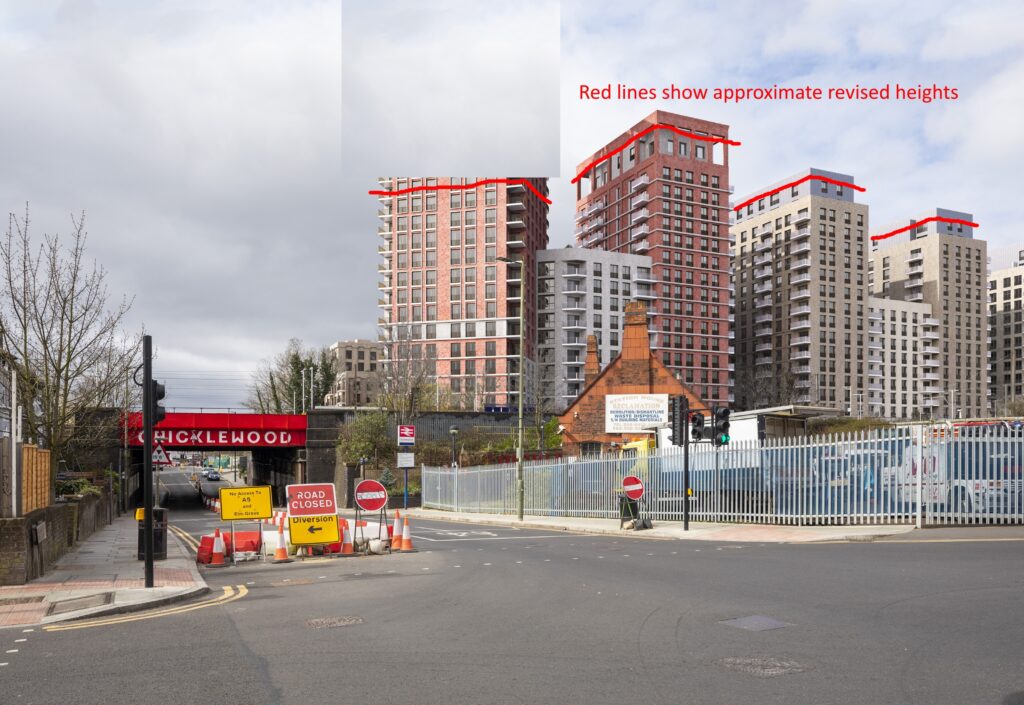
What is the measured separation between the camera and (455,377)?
362 feet

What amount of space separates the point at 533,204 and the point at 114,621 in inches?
4239

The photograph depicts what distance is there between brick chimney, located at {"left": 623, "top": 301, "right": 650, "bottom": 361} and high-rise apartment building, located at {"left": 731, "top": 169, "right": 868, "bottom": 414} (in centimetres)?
7504

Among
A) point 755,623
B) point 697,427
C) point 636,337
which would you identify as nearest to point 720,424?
point 697,427

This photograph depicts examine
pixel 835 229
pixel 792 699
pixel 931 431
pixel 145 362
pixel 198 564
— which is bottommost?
pixel 198 564

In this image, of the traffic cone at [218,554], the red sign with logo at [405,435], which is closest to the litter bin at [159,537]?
the traffic cone at [218,554]

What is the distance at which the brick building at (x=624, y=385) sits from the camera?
171 ft

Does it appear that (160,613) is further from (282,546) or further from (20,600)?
(282,546)

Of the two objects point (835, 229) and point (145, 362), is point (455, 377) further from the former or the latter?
point (145, 362)

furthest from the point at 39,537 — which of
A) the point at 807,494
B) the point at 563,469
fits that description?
the point at 563,469

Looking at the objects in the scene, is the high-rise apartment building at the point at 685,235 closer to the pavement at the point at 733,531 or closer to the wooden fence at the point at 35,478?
the pavement at the point at 733,531

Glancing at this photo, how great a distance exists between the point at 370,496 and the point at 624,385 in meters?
33.0

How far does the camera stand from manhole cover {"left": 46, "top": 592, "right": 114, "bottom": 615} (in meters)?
11.6

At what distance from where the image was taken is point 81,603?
12031 mm
